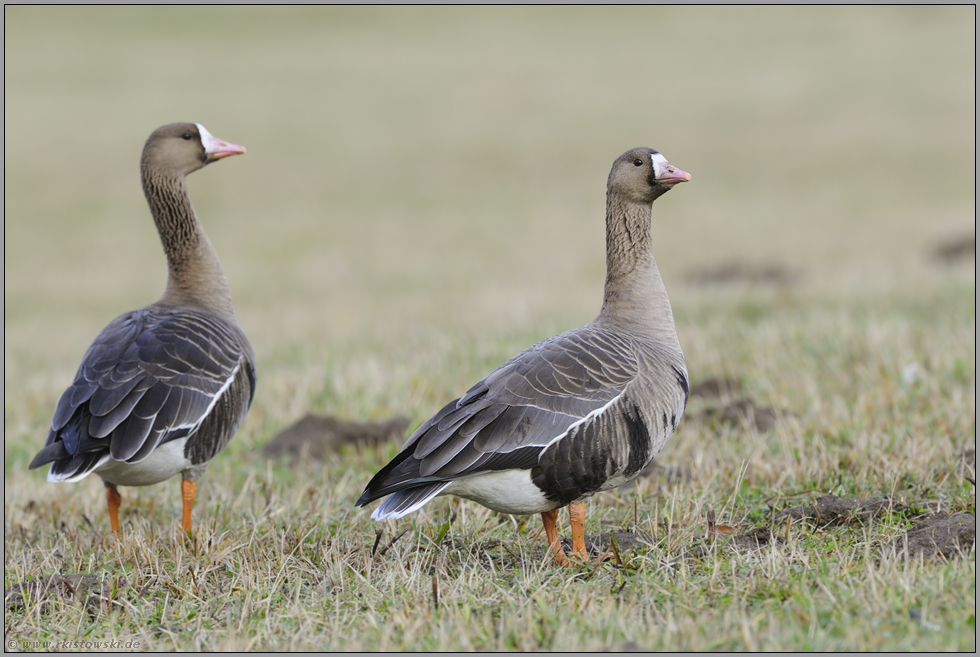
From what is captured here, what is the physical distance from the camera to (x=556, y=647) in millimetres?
3453

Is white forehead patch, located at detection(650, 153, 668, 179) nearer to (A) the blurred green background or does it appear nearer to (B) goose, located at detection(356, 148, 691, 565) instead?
(B) goose, located at detection(356, 148, 691, 565)

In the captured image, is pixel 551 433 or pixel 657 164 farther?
pixel 657 164

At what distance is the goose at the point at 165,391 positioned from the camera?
4812 millimetres

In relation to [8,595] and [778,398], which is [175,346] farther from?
[778,398]

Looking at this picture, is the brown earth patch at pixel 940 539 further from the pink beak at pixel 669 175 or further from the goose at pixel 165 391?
the goose at pixel 165 391

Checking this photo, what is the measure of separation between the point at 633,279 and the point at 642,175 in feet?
1.93

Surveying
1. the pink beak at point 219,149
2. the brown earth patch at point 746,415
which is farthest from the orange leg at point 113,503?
the brown earth patch at point 746,415

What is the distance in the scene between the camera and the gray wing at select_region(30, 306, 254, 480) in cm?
478

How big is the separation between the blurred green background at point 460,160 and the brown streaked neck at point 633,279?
3.03 meters

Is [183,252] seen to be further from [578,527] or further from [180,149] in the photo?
[578,527]

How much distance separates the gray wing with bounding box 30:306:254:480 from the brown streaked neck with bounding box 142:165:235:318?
45cm

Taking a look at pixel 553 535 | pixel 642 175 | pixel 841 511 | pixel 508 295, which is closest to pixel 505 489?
pixel 553 535

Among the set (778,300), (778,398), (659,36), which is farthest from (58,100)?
(778,398)

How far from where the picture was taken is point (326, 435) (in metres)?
6.99
